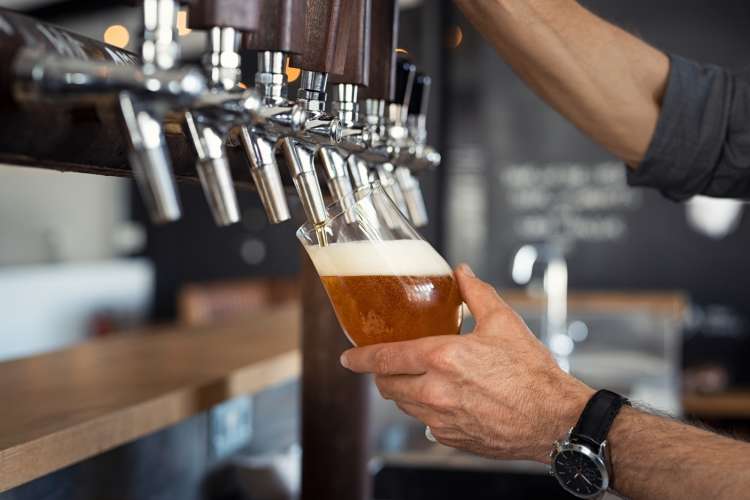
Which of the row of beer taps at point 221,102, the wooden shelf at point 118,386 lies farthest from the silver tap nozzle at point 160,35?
the wooden shelf at point 118,386

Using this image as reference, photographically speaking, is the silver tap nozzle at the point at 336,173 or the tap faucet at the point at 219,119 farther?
the silver tap nozzle at the point at 336,173

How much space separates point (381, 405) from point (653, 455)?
→ 1.19 meters

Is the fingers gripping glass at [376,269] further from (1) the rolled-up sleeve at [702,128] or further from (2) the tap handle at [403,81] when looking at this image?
(1) the rolled-up sleeve at [702,128]

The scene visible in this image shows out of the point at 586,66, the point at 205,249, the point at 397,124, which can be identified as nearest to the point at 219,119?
the point at 397,124

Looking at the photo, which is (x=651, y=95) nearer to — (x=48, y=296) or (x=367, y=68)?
(x=367, y=68)

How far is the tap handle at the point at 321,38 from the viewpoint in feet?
2.73

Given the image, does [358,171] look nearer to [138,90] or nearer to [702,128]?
[138,90]

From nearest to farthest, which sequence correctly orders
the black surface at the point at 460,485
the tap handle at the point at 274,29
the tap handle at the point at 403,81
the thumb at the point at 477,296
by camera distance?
the tap handle at the point at 274,29 < the thumb at the point at 477,296 < the tap handle at the point at 403,81 < the black surface at the point at 460,485

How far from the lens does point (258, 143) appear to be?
28.6 inches

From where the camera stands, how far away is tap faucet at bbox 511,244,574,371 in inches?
155

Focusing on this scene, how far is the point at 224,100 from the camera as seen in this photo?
0.63 metres

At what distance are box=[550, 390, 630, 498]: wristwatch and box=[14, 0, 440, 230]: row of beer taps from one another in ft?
1.14

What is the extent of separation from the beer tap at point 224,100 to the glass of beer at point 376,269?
212 mm

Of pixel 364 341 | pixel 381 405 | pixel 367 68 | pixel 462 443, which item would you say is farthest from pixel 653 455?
pixel 381 405
